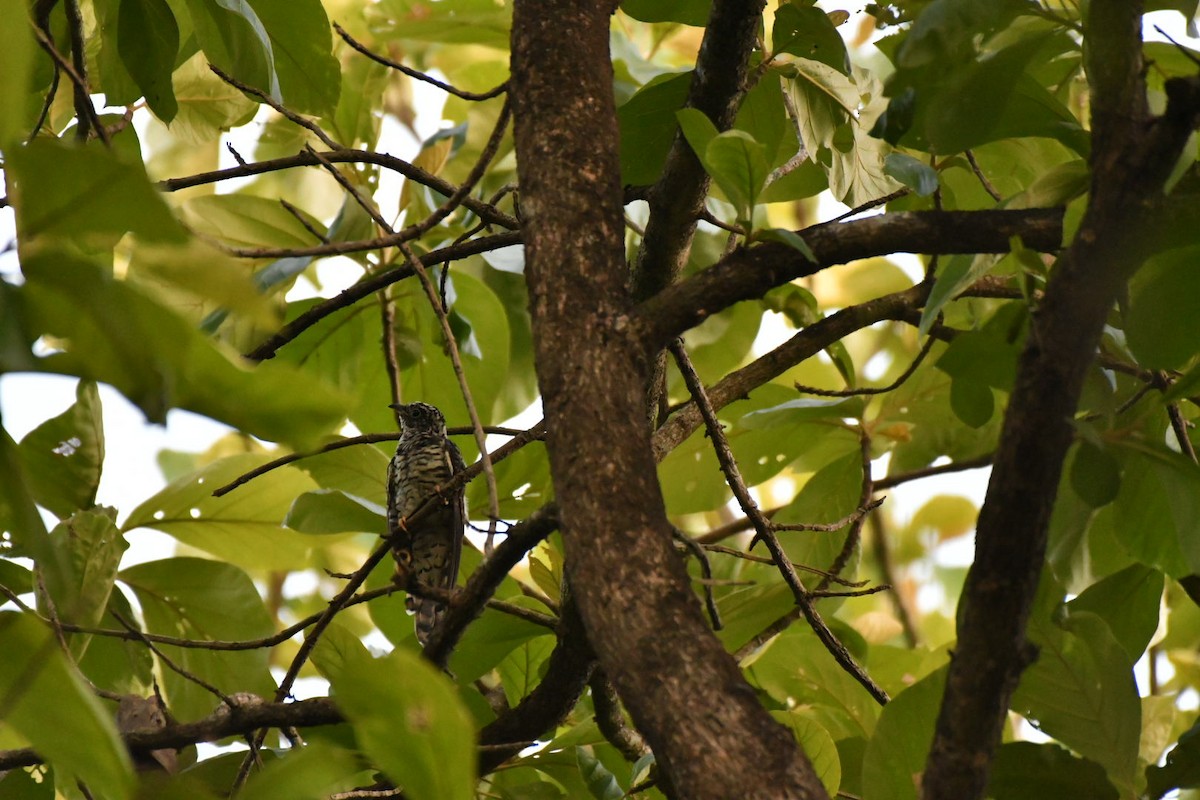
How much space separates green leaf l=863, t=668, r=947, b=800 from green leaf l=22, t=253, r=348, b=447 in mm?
922

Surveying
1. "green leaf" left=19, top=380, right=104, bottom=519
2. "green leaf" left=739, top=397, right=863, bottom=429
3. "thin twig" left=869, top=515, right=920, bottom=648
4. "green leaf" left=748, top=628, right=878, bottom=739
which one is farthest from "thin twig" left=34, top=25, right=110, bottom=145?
"thin twig" left=869, top=515, right=920, bottom=648

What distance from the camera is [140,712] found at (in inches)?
62.7

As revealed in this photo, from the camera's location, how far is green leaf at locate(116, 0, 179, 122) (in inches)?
54.3

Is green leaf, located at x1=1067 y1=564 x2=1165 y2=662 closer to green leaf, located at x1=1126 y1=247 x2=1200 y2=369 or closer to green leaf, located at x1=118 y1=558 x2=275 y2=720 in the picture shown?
green leaf, located at x1=1126 y1=247 x2=1200 y2=369

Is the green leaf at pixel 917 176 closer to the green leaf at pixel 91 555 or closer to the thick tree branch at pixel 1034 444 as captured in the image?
the thick tree branch at pixel 1034 444

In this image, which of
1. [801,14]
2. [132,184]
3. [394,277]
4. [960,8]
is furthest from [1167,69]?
[132,184]

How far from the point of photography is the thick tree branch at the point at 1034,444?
78 centimetres

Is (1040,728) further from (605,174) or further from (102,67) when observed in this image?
(102,67)

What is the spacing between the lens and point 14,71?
640 mm

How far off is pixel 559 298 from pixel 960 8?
1.32 ft

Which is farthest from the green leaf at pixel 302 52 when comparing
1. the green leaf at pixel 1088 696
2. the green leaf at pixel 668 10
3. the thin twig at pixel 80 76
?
the green leaf at pixel 1088 696

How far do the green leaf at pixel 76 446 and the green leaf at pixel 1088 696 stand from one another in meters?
1.39

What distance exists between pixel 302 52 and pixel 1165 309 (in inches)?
44.3

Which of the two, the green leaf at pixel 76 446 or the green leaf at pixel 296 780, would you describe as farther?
the green leaf at pixel 76 446
